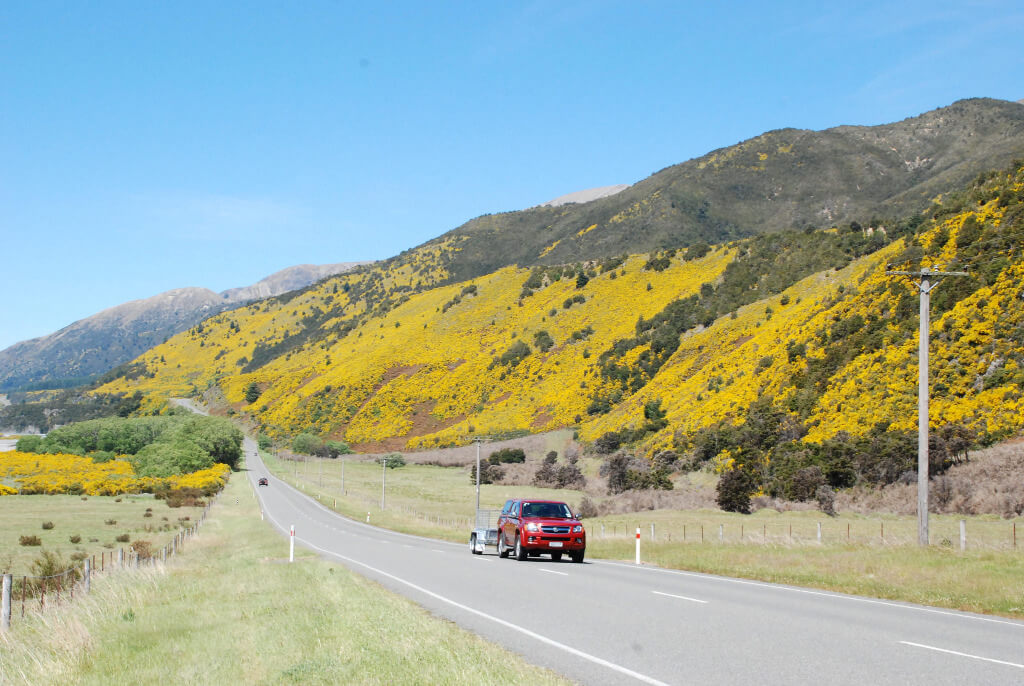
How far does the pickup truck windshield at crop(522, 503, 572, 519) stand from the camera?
2641 centimetres

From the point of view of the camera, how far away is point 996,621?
13.2 metres

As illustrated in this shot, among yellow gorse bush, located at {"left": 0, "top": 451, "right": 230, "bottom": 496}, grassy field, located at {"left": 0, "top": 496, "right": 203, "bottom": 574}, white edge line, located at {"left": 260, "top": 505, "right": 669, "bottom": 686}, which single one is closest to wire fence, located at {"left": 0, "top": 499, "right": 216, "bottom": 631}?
white edge line, located at {"left": 260, "top": 505, "right": 669, "bottom": 686}

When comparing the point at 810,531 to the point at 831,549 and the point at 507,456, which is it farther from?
the point at 507,456

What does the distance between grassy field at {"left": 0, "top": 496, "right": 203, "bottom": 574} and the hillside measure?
36.4 m

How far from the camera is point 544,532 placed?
2555cm

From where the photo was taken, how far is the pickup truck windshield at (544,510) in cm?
2641

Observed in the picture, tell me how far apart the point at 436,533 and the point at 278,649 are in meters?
36.9

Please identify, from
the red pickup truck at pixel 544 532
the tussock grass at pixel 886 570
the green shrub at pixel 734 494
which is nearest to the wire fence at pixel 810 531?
the tussock grass at pixel 886 570

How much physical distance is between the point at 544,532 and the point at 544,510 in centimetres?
109

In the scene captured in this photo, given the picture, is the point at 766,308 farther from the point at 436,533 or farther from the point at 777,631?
the point at 777,631

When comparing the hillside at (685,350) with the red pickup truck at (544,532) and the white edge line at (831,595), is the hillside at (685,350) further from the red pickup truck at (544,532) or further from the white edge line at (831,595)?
the red pickup truck at (544,532)

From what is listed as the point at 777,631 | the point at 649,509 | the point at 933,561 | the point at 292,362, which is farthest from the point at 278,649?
the point at 292,362

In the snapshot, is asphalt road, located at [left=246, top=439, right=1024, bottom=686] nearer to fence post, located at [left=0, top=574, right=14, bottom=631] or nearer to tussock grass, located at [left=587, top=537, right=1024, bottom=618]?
tussock grass, located at [left=587, top=537, right=1024, bottom=618]

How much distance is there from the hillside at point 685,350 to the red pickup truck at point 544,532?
24.7m
